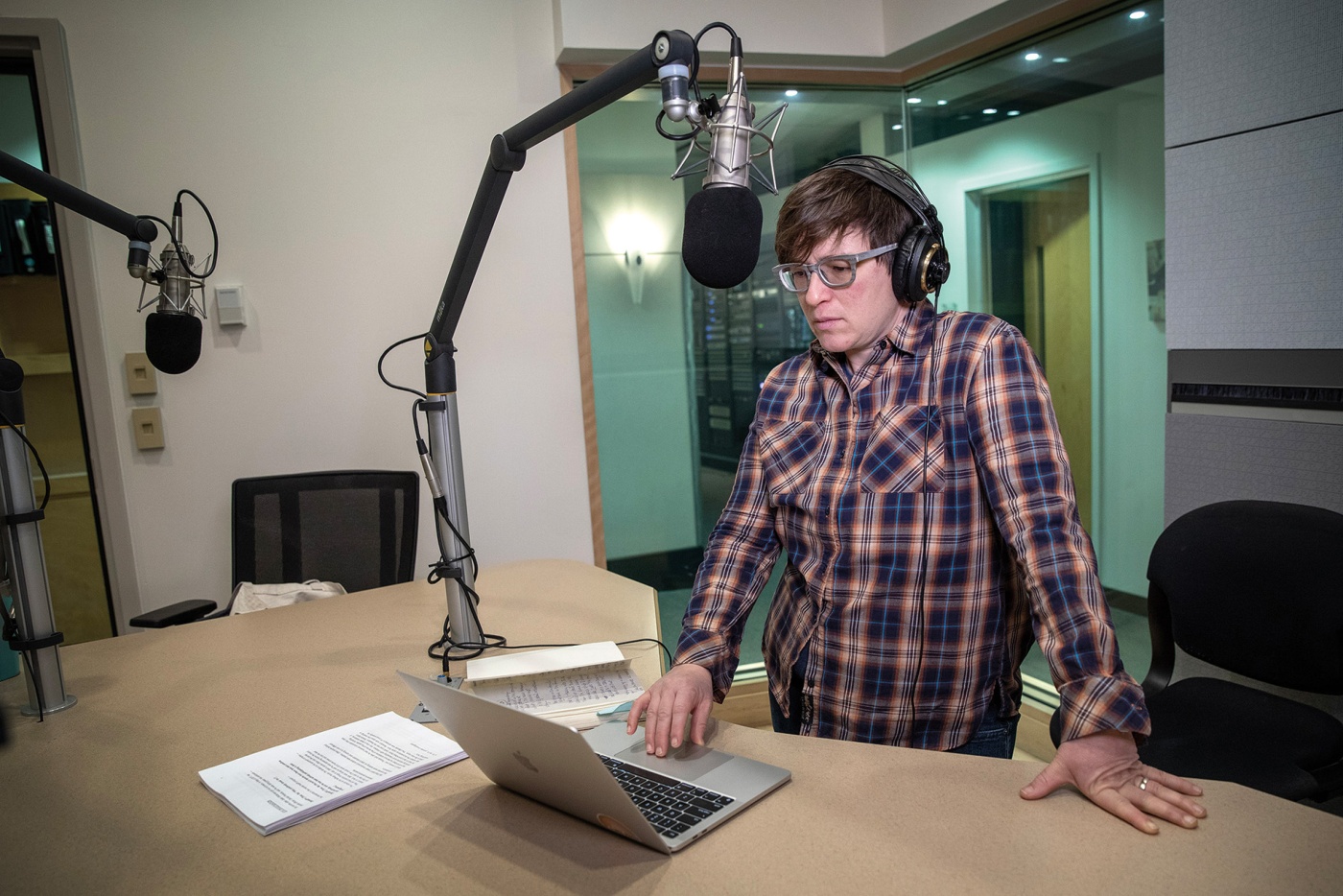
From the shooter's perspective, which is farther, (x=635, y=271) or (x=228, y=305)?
(x=635, y=271)

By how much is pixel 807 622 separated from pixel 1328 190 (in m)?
1.46

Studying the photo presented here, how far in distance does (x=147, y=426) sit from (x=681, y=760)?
7.67 feet

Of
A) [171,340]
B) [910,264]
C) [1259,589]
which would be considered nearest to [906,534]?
[910,264]

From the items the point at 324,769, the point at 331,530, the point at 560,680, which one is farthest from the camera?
the point at 331,530

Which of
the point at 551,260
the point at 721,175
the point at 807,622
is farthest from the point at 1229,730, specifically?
the point at 551,260

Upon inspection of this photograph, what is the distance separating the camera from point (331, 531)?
8.22 feet

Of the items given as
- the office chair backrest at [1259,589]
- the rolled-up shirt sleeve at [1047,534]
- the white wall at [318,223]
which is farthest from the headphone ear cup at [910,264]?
the white wall at [318,223]

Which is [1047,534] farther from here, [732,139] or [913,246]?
[732,139]

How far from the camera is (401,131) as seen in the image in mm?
2893

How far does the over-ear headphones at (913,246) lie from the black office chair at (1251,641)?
3.01 feet

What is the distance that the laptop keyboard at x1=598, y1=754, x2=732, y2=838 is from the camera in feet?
3.24

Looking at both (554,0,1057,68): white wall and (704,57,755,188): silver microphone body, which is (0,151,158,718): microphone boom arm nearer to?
(704,57,755,188): silver microphone body

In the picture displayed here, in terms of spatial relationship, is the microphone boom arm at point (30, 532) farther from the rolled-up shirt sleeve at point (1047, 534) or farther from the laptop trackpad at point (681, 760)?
the rolled-up shirt sleeve at point (1047, 534)

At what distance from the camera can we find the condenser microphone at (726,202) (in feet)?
3.59
